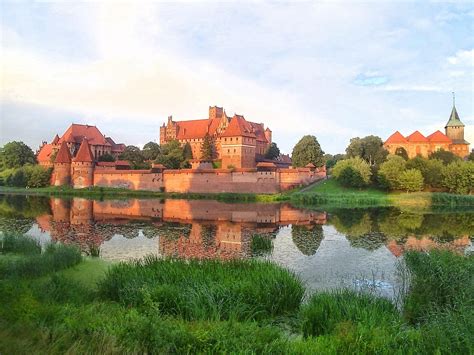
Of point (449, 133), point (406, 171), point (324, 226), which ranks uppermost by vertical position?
point (449, 133)

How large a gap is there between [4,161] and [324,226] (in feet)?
163

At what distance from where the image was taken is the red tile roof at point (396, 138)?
Answer: 5312 centimetres

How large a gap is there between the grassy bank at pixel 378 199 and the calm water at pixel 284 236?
5.87 metres

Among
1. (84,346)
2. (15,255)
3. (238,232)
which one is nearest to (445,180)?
(238,232)

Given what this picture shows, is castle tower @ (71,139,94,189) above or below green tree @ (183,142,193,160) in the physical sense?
below

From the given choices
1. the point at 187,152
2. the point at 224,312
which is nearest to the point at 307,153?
the point at 187,152

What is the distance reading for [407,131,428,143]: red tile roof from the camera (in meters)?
52.7

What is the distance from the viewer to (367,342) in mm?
3814

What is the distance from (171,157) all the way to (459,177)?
2716cm

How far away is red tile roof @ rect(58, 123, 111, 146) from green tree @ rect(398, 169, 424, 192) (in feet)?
122

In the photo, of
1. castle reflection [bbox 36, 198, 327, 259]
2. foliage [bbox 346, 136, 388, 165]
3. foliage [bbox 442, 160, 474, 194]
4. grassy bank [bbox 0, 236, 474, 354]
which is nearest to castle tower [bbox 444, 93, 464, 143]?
foliage [bbox 346, 136, 388, 165]

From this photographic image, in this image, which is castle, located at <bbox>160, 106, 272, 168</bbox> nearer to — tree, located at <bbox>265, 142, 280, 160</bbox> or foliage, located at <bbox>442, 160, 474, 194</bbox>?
tree, located at <bbox>265, 142, 280, 160</bbox>

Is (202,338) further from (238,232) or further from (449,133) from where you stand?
(449,133)

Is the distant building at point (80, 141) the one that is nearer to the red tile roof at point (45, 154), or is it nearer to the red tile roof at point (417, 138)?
the red tile roof at point (45, 154)
